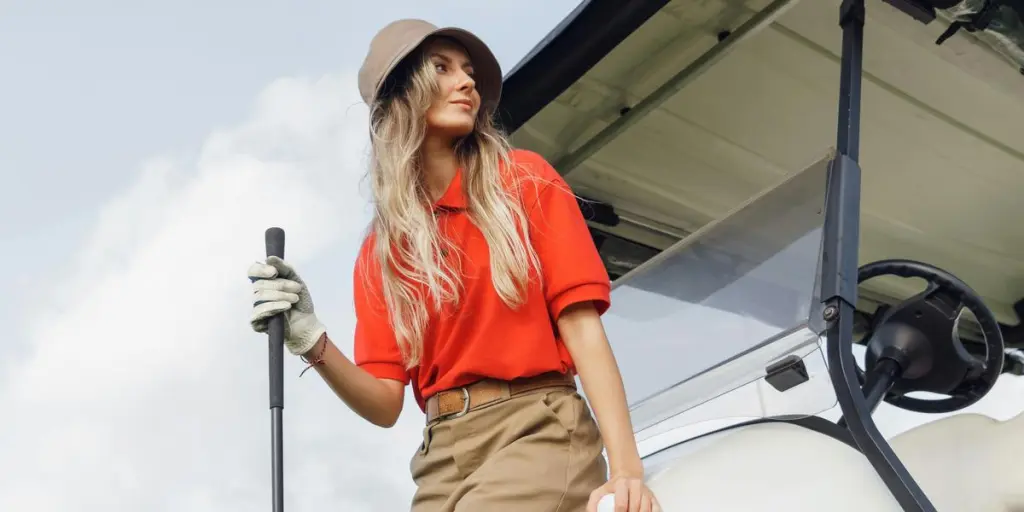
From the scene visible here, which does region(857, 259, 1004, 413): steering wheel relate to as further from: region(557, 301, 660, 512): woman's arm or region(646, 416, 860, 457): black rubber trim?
region(557, 301, 660, 512): woman's arm

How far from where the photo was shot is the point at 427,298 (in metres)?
1.92

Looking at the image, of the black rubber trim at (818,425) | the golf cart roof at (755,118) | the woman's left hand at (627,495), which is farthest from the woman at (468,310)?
the golf cart roof at (755,118)

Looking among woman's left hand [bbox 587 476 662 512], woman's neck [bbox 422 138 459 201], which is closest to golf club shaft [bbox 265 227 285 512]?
woman's neck [bbox 422 138 459 201]

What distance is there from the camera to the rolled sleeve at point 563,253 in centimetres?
183

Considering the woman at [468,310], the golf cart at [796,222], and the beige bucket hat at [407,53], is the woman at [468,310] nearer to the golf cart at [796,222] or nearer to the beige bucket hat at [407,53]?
the beige bucket hat at [407,53]

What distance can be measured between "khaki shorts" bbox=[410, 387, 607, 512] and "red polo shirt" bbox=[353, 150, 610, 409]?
61mm

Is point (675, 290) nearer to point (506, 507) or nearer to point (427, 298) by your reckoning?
point (427, 298)

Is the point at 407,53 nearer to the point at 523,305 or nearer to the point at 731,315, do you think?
the point at 523,305

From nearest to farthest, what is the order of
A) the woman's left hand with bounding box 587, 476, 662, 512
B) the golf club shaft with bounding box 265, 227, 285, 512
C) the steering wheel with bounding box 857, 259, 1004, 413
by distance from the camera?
1. the woman's left hand with bounding box 587, 476, 662, 512
2. the golf club shaft with bounding box 265, 227, 285, 512
3. the steering wheel with bounding box 857, 259, 1004, 413

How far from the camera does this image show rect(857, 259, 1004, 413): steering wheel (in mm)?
2578

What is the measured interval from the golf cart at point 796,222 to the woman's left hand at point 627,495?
0.12 m

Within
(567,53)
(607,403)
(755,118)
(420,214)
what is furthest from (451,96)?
(755,118)

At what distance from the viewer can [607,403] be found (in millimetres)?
1746

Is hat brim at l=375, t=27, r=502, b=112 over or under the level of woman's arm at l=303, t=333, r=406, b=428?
over
